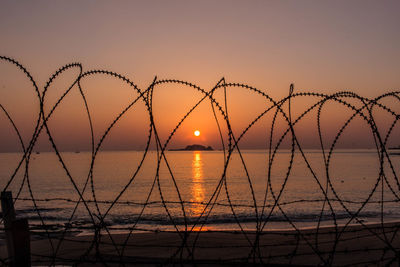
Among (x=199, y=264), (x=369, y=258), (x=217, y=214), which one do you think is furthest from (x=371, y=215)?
(x=199, y=264)

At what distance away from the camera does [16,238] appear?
5.54 metres

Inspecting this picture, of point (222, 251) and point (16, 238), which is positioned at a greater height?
point (16, 238)

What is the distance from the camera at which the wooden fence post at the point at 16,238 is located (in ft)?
18.1

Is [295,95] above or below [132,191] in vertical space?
above

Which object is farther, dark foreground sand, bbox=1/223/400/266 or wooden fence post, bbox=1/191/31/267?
dark foreground sand, bbox=1/223/400/266

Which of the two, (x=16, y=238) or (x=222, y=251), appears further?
(x=222, y=251)

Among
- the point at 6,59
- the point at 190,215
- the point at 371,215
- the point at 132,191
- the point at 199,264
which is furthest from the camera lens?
the point at 132,191

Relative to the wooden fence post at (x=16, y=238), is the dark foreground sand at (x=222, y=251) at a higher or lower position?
lower

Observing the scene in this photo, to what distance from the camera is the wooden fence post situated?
18.1 ft

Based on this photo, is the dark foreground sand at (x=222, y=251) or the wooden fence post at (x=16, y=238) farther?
the dark foreground sand at (x=222, y=251)

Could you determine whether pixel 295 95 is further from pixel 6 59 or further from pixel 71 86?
pixel 6 59

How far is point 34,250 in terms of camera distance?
10.3 m

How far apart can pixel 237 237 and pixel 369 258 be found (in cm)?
378

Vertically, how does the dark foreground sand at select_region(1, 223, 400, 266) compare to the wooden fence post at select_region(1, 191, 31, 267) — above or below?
below
